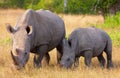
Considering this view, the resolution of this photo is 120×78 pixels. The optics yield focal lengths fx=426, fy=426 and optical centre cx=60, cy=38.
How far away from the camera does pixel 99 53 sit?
11.1m

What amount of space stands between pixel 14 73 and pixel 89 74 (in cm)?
158

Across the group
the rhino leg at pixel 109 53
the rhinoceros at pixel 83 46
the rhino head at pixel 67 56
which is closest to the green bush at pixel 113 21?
the rhino leg at pixel 109 53

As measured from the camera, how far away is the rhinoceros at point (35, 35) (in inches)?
364

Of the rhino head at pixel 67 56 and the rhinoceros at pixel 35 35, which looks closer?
the rhinoceros at pixel 35 35

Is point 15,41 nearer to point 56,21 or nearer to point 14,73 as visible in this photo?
point 14,73

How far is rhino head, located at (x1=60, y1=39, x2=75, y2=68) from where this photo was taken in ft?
32.9

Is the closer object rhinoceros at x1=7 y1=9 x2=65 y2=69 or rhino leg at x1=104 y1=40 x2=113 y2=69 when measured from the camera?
rhinoceros at x1=7 y1=9 x2=65 y2=69

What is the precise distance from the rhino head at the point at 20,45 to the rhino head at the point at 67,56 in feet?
3.34

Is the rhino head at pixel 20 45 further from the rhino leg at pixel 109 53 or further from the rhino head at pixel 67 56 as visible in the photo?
the rhino leg at pixel 109 53

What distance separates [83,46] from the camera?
1054 cm

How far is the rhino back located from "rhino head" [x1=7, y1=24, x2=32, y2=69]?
1.36 metres

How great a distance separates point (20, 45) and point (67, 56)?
4.50ft

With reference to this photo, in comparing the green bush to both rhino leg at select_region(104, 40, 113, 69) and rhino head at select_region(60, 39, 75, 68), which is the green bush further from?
rhino head at select_region(60, 39, 75, 68)

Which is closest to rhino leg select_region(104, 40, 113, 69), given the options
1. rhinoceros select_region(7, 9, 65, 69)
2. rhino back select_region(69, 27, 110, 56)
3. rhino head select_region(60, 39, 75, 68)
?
rhino back select_region(69, 27, 110, 56)
